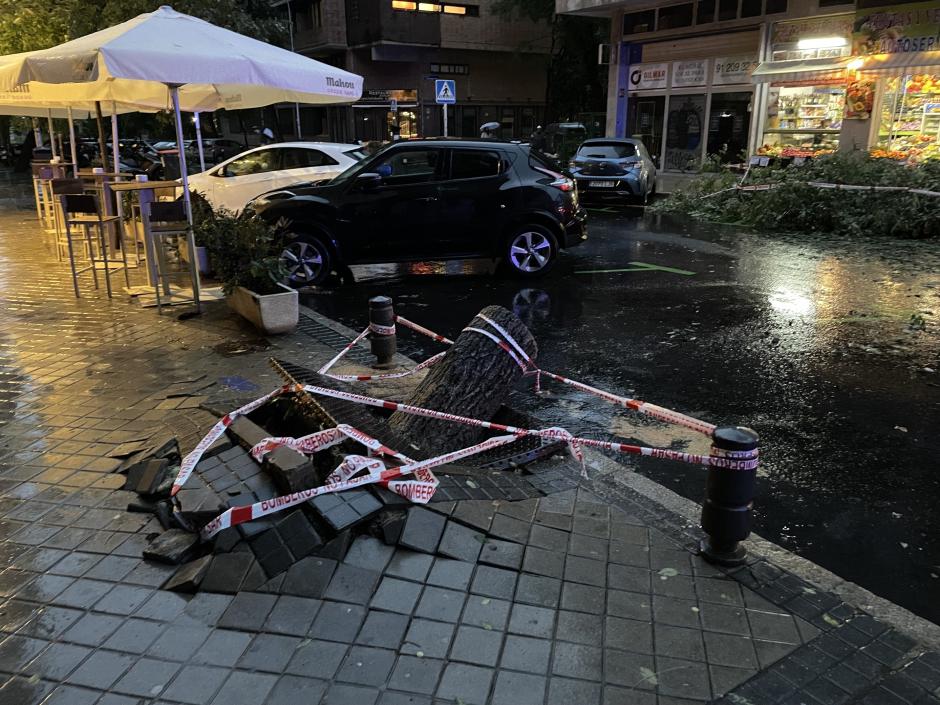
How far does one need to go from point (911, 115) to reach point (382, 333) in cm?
1771

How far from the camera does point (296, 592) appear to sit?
3094 millimetres

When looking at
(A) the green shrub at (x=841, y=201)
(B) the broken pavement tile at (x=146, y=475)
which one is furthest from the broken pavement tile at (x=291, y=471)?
(A) the green shrub at (x=841, y=201)

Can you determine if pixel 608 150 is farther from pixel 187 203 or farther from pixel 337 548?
pixel 337 548

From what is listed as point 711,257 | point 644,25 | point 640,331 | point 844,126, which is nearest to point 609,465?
point 640,331

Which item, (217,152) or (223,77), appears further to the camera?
(217,152)

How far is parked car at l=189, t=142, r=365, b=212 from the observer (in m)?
12.7

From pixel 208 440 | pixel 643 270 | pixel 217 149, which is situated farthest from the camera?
pixel 217 149

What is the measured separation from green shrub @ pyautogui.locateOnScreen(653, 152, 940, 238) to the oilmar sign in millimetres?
5221

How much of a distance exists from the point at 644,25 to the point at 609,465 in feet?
78.8

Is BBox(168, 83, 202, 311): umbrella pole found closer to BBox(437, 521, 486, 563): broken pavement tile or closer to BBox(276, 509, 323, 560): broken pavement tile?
BBox(276, 509, 323, 560): broken pavement tile

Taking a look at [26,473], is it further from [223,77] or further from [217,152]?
[217,152]

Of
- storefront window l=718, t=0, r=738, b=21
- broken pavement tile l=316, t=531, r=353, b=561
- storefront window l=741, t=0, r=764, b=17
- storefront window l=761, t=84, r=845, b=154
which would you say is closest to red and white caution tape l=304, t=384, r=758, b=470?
broken pavement tile l=316, t=531, r=353, b=561

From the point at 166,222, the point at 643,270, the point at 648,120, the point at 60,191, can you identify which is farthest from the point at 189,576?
the point at 648,120

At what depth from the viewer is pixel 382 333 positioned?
6.16m
